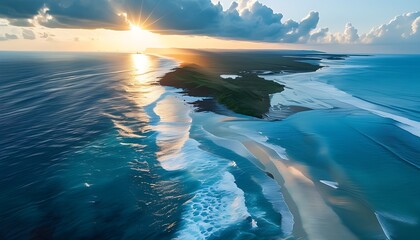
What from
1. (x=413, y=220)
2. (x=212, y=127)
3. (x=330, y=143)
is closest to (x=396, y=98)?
(x=330, y=143)

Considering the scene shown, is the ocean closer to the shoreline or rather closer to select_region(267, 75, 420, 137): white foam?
the shoreline

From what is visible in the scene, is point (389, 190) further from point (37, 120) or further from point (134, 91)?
point (134, 91)

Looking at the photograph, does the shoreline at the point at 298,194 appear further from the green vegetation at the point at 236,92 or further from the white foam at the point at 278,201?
the green vegetation at the point at 236,92

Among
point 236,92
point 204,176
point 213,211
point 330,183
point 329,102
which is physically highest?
point 330,183

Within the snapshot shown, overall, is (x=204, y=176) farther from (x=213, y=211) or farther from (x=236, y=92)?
(x=236, y=92)

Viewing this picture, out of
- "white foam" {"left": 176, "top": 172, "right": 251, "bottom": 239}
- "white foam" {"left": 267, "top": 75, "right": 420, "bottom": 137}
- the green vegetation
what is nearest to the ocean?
"white foam" {"left": 176, "top": 172, "right": 251, "bottom": 239}

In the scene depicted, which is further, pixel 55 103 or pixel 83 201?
pixel 55 103

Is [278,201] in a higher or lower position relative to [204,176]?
higher

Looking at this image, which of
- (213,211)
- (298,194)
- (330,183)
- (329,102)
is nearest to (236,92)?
(329,102)

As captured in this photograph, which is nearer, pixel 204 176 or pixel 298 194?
pixel 298 194
